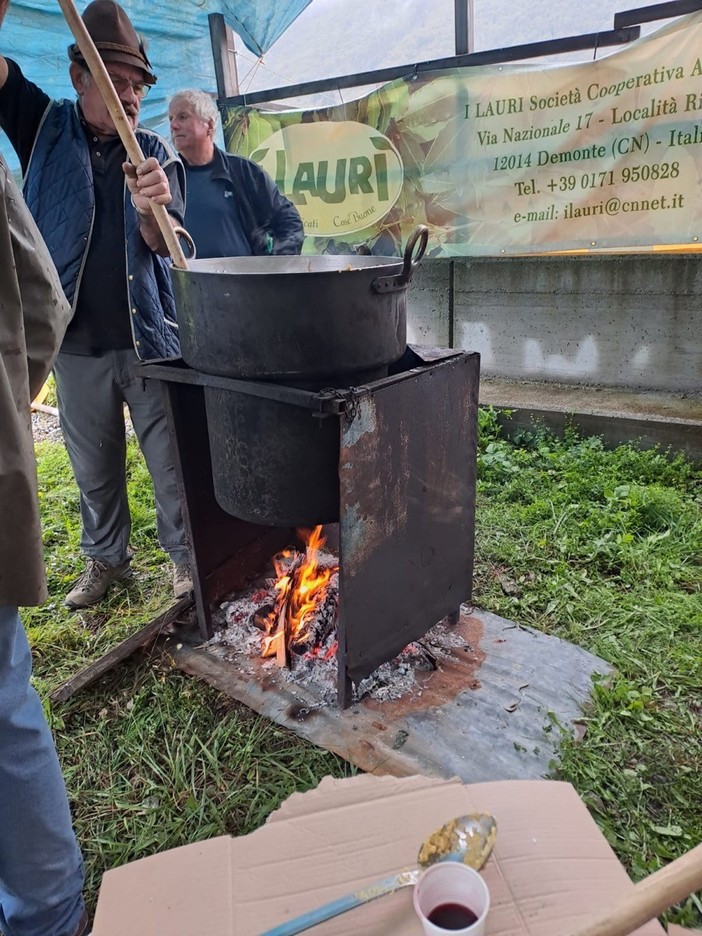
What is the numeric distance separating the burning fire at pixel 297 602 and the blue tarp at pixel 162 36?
3520 millimetres

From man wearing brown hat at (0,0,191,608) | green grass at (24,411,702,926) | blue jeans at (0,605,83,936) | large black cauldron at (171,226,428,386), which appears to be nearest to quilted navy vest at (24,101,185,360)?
man wearing brown hat at (0,0,191,608)

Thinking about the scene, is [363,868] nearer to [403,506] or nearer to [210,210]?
[403,506]

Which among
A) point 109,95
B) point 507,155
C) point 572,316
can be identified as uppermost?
point 507,155

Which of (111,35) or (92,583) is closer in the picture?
(111,35)

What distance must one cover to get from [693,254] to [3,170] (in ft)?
13.8

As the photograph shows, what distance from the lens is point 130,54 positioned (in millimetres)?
2508

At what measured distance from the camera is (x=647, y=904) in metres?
0.96

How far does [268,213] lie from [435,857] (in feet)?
12.2

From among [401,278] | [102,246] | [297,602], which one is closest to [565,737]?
[297,602]

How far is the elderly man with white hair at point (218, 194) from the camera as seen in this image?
3.90 metres

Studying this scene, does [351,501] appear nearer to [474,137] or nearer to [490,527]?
[490,527]

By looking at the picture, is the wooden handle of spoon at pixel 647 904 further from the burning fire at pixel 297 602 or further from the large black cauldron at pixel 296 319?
the burning fire at pixel 297 602

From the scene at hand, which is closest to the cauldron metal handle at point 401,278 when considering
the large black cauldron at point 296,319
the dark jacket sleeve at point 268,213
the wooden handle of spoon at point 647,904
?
the large black cauldron at point 296,319

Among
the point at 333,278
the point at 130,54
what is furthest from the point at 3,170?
the point at 130,54
